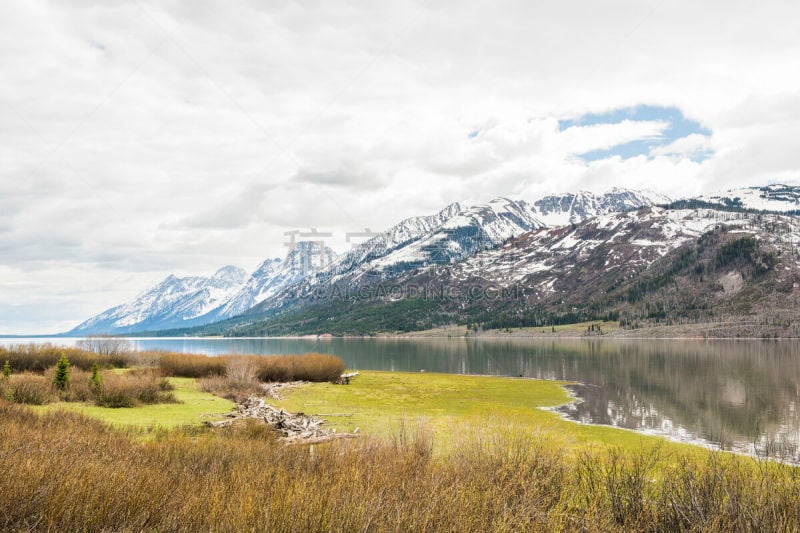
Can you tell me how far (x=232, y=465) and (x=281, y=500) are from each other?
127 inches

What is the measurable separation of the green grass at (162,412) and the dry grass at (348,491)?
7.45 m

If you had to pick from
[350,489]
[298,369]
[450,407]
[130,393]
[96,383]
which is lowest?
[450,407]

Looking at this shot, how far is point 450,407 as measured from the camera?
32312mm

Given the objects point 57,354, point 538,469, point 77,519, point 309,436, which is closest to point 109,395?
point 309,436

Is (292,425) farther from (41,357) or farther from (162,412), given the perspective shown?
(41,357)

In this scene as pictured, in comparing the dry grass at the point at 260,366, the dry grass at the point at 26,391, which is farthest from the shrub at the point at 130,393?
the dry grass at the point at 260,366

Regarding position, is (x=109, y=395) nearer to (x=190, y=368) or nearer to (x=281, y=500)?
(x=190, y=368)

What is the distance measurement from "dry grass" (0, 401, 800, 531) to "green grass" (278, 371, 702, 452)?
345cm

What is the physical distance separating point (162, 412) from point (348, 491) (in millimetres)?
17565

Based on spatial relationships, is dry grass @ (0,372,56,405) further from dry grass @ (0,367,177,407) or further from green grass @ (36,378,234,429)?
green grass @ (36,378,234,429)

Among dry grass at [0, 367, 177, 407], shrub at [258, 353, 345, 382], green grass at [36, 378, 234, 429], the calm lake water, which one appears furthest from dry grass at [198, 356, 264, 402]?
the calm lake water

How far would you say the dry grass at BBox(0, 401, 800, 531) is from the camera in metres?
5.78

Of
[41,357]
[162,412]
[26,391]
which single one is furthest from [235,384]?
[41,357]

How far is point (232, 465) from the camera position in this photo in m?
8.89
